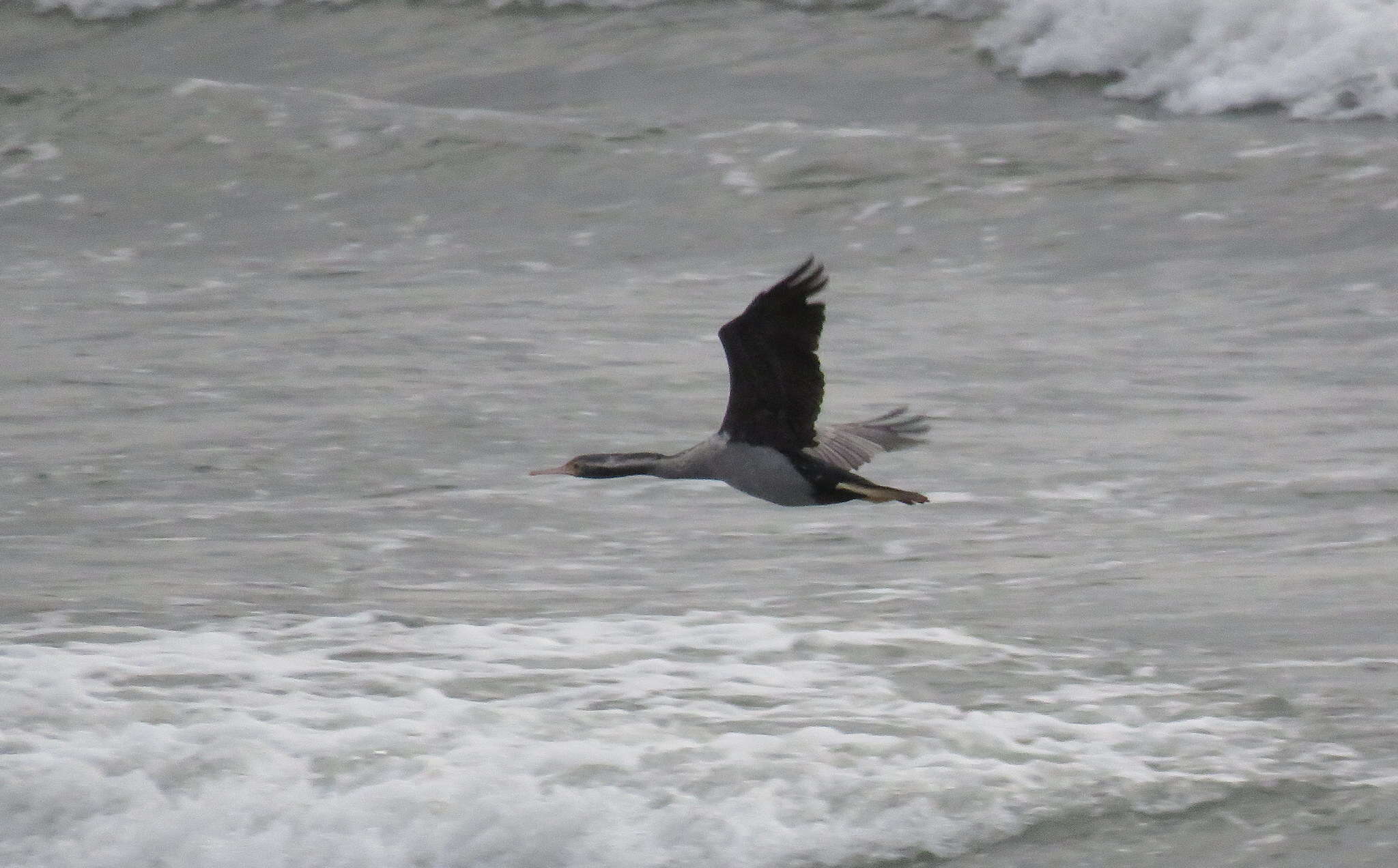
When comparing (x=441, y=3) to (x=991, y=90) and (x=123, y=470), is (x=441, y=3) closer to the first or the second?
(x=991, y=90)

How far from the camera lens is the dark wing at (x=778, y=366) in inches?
245

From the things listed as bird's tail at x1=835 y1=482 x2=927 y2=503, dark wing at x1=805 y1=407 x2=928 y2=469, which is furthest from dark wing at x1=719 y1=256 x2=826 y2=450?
dark wing at x1=805 y1=407 x2=928 y2=469

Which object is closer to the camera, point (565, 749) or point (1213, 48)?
point (565, 749)

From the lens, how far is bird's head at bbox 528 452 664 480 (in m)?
6.87

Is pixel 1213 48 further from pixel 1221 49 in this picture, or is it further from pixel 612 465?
pixel 612 465

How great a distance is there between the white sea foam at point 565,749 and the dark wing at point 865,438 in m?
0.81

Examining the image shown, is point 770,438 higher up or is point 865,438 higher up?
point 770,438

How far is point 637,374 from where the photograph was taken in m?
9.93

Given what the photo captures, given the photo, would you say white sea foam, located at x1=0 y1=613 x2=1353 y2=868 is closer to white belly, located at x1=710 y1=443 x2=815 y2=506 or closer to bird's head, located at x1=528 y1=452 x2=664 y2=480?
white belly, located at x1=710 y1=443 x2=815 y2=506

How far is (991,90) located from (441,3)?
4.76m

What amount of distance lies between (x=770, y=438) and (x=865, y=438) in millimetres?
1013

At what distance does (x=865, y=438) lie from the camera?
303 inches

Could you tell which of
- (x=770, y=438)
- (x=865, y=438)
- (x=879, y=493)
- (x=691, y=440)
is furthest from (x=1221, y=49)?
(x=879, y=493)

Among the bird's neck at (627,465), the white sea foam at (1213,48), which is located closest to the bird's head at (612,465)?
the bird's neck at (627,465)
